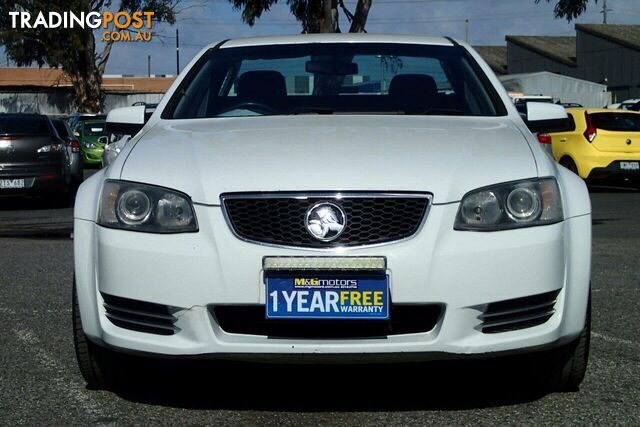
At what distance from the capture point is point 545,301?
4.54 m

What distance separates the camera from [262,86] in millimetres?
6094

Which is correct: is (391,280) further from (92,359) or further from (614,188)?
(614,188)

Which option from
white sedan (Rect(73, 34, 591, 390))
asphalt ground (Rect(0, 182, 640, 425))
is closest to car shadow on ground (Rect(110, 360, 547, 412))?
asphalt ground (Rect(0, 182, 640, 425))

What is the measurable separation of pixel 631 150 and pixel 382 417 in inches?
650

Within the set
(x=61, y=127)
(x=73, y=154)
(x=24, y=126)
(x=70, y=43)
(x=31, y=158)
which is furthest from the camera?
(x=70, y=43)

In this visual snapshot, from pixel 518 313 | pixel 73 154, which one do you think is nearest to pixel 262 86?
pixel 518 313

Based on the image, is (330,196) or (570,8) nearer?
(330,196)

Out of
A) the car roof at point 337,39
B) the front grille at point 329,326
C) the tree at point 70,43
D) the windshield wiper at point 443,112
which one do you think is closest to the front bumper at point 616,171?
the car roof at point 337,39

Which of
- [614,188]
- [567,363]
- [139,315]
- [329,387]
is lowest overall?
[614,188]

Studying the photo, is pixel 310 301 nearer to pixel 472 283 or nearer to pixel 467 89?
pixel 472 283

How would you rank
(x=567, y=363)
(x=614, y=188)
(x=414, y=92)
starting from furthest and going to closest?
(x=614, y=188) → (x=414, y=92) → (x=567, y=363)

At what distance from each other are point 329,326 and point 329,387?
86cm

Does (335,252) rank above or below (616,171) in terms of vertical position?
above

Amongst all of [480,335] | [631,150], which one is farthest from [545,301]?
[631,150]
